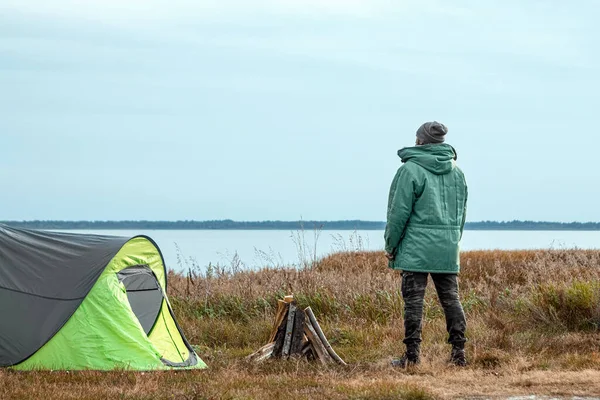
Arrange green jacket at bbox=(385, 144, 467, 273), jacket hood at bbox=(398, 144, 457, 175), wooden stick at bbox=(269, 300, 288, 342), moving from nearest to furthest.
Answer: green jacket at bbox=(385, 144, 467, 273) → jacket hood at bbox=(398, 144, 457, 175) → wooden stick at bbox=(269, 300, 288, 342)

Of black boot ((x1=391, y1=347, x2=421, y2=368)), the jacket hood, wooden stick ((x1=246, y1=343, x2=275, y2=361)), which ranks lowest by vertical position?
wooden stick ((x1=246, y1=343, x2=275, y2=361))

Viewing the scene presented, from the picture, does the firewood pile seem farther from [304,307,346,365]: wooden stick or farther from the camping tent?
the camping tent

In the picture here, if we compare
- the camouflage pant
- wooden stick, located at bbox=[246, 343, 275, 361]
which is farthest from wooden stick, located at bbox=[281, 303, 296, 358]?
the camouflage pant

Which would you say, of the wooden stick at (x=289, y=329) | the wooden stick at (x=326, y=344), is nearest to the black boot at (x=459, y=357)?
the wooden stick at (x=326, y=344)

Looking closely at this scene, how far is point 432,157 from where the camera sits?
311 inches

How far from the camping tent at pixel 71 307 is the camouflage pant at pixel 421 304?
7.59 feet

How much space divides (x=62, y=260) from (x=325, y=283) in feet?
15.5

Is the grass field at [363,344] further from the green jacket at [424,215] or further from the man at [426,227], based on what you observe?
the green jacket at [424,215]

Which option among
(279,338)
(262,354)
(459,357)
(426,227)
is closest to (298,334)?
(279,338)

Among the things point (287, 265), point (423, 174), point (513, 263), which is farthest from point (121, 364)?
point (513, 263)

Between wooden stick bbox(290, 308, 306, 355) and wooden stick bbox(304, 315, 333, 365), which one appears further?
wooden stick bbox(290, 308, 306, 355)

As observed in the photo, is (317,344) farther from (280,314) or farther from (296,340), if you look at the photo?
(280,314)

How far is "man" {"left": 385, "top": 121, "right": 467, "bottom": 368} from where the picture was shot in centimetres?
779

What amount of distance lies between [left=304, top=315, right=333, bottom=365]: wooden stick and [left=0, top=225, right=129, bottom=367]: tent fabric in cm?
224
